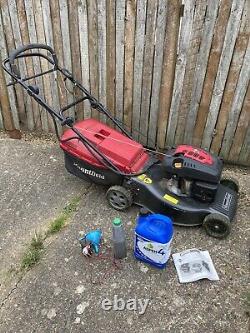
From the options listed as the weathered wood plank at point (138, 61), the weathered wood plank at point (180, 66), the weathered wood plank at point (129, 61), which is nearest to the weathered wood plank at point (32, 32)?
the weathered wood plank at point (129, 61)

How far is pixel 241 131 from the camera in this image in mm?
4098

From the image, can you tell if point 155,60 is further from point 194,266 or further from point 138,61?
point 194,266

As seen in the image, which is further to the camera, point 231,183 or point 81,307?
point 231,183

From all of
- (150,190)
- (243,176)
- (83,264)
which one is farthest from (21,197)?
(243,176)

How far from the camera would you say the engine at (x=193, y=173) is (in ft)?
10.6

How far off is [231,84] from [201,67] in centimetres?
37

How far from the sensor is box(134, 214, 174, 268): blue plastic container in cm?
289

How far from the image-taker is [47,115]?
4.76m

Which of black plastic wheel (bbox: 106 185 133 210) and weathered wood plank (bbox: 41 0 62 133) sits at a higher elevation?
weathered wood plank (bbox: 41 0 62 133)

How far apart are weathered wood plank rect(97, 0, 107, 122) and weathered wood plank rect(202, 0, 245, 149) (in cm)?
128

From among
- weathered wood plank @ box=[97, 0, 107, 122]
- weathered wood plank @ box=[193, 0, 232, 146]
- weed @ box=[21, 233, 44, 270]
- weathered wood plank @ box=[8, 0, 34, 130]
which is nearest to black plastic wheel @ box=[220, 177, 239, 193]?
weathered wood plank @ box=[193, 0, 232, 146]

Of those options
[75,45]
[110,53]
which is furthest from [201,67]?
[75,45]

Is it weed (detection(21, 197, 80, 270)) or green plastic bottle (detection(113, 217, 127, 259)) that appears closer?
green plastic bottle (detection(113, 217, 127, 259))

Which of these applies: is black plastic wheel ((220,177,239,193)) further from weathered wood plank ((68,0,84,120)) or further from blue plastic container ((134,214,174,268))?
weathered wood plank ((68,0,84,120))
